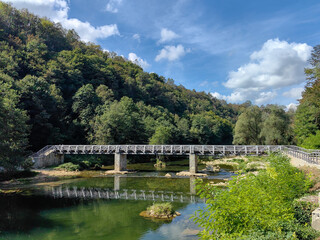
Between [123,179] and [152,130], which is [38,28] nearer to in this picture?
[152,130]

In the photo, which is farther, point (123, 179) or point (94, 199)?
point (123, 179)

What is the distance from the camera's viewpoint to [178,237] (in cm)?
1220

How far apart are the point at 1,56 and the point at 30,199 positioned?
41.5m

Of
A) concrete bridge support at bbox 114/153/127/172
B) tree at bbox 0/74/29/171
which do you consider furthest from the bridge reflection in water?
concrete bridge support at bbox 114/153/127/172

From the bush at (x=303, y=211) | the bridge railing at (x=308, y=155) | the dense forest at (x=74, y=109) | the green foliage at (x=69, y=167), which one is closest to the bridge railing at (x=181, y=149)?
the bridge railing at (x=308, y=155)

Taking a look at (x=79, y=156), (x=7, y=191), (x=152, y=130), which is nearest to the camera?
(x=7, y=191)

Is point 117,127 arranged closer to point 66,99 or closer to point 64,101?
point 64,101

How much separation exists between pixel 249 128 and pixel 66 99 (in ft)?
140

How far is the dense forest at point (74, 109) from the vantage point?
30.9 metres

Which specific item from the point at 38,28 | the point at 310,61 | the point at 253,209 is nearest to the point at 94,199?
the point at 253,209

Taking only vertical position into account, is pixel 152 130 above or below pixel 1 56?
below

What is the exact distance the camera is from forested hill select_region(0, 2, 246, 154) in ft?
134

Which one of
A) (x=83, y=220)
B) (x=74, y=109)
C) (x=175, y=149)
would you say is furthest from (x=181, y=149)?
(x=74, y=109)

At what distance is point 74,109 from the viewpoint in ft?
Answer: 179
